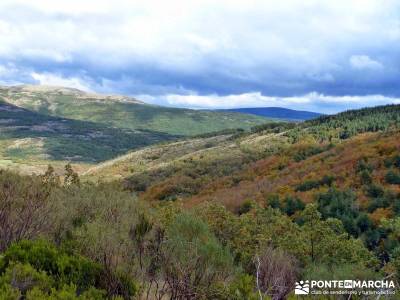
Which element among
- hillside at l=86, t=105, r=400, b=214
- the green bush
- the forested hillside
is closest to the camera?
the green bush

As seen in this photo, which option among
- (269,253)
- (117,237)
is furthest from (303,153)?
(117,237)

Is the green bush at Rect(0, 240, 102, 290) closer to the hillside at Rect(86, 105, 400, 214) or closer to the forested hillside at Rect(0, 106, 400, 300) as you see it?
the forested hillside at Rect(0, 106, 400, 300)

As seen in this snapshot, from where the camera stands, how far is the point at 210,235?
73.5 ft

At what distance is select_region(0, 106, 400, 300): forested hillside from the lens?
413 inches

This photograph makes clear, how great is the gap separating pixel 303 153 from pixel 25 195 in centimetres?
6872

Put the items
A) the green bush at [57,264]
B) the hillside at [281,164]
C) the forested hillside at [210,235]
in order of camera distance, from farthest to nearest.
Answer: the hillside at [281,164] → the forested hillside at [210,235] → the green bush at [57,264]

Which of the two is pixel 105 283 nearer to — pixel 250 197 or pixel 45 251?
pixel 45 251

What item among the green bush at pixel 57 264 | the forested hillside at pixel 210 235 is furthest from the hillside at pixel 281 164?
the green bush at pixel 57 264

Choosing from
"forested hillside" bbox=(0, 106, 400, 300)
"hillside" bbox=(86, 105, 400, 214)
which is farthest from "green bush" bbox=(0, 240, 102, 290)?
"hillside" bbox=(86, 105, 400, 214)

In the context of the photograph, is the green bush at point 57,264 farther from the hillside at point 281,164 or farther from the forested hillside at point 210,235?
the hillside at point 281,164

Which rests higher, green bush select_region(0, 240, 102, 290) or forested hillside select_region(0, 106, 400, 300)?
green bush select_region(0, 240, 102, 290)

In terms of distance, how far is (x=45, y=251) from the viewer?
36.0 ft

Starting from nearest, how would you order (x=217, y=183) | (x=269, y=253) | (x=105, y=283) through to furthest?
1. (x=105, y=283)
2. (x=269, y=253)
3. (x=217, y=183)

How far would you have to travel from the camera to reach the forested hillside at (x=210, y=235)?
10.5 metres
